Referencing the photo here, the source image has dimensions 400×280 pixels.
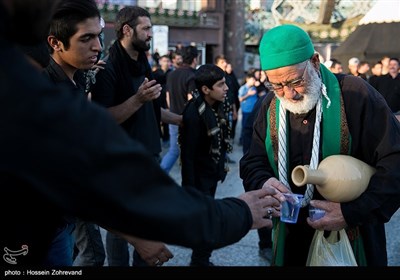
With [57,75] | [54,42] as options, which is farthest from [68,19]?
[57,75]

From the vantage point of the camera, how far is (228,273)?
186 centimetres

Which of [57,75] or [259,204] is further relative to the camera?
[57,75]

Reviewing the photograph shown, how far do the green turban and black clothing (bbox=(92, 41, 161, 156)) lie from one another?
1428 mm

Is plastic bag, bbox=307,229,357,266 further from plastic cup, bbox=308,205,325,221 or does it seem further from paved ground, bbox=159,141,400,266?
paved ground, bbox=159,141,400,266

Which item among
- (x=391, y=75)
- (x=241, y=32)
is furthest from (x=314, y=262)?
(x=241, y=32)

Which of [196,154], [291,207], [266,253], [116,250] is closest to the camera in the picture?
[291,207]

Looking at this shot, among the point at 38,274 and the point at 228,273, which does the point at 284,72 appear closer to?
the point at 228,273

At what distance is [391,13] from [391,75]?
503 centimetres

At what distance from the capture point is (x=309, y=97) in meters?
2.31

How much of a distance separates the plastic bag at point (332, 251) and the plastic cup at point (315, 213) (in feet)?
0.37

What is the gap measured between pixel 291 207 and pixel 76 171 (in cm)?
143

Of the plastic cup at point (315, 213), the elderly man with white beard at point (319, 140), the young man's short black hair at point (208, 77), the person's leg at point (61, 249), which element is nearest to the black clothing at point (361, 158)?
the elderly man with white beard at point (319, 140)

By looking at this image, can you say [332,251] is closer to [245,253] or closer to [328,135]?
[328,135]

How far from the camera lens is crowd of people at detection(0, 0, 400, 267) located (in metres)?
1.00
